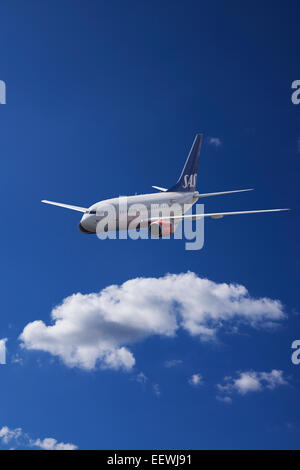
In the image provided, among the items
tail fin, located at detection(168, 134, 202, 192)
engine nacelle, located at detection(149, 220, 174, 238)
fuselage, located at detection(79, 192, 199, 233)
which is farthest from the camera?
tail fin, located at detection(168, 134, 202, 192)

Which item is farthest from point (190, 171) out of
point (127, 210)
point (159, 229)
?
point (127, 210)

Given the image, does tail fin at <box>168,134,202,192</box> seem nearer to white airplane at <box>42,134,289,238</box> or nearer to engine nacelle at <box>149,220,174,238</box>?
white airplane at <box>42,134,289,238</box>

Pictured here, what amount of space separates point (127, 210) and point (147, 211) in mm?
3769

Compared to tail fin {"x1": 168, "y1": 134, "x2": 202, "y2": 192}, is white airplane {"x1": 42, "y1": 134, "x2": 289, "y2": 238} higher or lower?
lower

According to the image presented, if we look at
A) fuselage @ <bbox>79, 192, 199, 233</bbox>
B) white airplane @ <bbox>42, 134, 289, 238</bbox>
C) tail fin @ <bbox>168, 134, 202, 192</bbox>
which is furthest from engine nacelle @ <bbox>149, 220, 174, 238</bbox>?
tail fin @ <bbox>168, 134, 202, 192</bbox>

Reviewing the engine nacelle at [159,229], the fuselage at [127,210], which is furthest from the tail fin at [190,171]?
the engine nacelle at [159,229]

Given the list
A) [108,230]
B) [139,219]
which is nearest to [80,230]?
[108,230]

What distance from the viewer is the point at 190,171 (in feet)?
243

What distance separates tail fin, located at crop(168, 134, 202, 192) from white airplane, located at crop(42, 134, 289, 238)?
21 cm

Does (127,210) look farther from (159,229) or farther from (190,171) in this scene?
(190,171)

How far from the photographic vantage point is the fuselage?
5756 centimetres

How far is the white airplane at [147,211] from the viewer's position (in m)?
57.6
